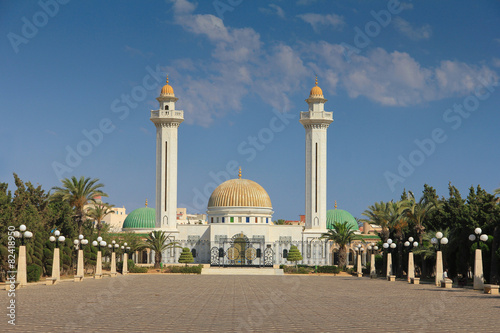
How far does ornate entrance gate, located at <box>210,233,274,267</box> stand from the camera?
2493 inches

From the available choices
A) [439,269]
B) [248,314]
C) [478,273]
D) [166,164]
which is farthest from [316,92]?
[248,314]

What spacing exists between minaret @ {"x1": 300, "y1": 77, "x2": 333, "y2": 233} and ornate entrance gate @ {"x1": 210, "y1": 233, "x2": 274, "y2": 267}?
5748 mm

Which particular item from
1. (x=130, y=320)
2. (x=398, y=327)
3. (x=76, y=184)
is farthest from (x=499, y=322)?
(x=76, y=184)

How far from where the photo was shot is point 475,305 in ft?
62.3

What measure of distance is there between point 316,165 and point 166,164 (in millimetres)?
16152

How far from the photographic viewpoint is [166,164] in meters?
66.6

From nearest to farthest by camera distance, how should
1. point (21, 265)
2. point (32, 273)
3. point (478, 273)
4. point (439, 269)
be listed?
point (21, 265), point (478, 273), point (32, 273), point (439, 269)

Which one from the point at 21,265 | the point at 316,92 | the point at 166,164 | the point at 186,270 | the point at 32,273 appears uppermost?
the point at 316,92

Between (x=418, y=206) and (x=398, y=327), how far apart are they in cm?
2977

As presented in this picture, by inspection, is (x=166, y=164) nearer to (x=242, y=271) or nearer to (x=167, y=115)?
(x=167, y=115)

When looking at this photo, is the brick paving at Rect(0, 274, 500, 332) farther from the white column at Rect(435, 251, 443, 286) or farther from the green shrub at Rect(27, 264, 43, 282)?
the green shrub at Rect(27, 264, 43, 282)

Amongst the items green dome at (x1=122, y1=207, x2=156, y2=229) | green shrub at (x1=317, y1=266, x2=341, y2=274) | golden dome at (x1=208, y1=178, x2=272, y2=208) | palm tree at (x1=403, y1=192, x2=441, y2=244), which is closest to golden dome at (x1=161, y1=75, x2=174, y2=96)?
golden dome at (x1=208, y1=178, x2=272, y2=208)

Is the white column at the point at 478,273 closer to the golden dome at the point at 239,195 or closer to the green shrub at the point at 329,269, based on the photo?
the green shrub at the point at 329,269

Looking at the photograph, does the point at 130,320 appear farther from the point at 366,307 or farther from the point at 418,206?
the point at 418,206
